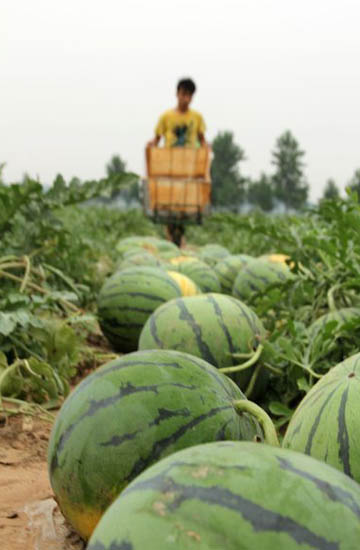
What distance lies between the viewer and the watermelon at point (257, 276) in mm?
4547

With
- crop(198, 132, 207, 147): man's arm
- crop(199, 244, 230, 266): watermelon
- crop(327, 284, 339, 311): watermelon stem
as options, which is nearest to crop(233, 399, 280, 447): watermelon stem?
crop(327, 284, 339, 311): watermelon stem

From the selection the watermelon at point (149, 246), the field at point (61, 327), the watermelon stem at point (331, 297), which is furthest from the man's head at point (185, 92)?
the watermelon stem at point (331, 297)

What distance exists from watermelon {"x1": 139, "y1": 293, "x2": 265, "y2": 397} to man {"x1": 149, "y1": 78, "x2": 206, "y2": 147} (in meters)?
9.36

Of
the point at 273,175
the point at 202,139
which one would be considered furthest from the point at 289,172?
the point at 202,139

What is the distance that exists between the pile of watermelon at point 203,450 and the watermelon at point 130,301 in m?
1.05

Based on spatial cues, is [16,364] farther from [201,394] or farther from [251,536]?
[251,536]

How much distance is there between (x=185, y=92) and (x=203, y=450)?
11.0m

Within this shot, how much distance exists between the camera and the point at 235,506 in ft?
3.04

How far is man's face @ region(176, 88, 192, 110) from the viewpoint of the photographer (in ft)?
37.8

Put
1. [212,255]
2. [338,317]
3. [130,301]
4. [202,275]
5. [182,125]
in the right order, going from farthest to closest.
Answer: [182,125] < [212,255] < [202,275] < [130,301] < [338,317]

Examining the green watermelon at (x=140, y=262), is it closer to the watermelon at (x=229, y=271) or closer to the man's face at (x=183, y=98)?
the watermelon at (x=229, y=271)

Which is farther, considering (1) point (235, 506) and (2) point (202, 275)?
(2) point (202, 275)

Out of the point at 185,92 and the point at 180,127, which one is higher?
the point at 185,92

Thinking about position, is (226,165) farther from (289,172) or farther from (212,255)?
(212,255)
